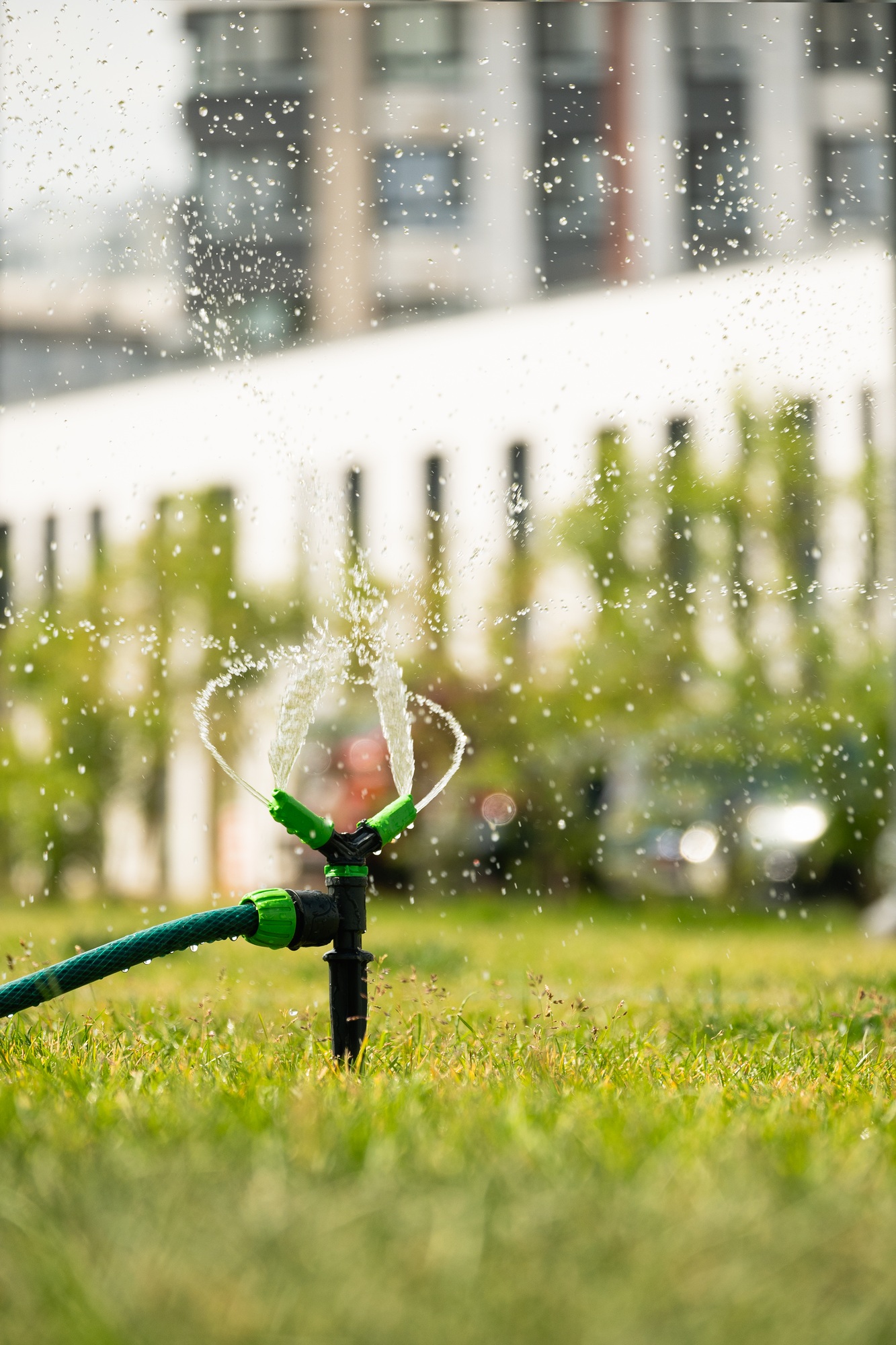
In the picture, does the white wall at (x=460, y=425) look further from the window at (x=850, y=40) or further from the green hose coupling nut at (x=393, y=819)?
the window at (x=850, y=40)

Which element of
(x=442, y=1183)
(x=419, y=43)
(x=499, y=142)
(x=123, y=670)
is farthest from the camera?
(x=419, y=43)

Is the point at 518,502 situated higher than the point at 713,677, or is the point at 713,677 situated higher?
the point at 518,502

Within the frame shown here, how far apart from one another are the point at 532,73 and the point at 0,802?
22.8 m

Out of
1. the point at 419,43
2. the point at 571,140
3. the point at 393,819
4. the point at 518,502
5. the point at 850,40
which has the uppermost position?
the point at 419,43

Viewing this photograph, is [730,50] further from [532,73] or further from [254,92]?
[254,92]

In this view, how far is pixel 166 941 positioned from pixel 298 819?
1.15 ft

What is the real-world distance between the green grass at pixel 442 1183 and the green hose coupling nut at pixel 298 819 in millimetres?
459

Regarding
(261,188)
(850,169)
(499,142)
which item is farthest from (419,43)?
(850,169)

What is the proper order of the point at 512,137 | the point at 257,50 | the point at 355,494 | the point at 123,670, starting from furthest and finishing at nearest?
the point at 257,50, the point at 512,137, the point at 355,494, the point at 123,670

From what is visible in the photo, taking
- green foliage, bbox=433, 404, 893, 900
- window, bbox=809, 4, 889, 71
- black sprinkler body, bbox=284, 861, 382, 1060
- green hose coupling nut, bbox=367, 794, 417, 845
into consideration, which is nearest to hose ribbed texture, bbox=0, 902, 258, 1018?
black sprinkler body, bbox=284, 861, 382, 1060

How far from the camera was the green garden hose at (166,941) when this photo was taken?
9.63ft

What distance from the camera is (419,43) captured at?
1313 inches

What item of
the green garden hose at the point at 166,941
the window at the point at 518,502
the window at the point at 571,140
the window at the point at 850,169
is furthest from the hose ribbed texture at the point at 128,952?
the window at the point at 571,140

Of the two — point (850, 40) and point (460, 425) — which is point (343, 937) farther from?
point (850, 40)
